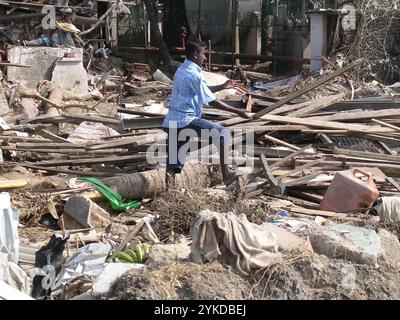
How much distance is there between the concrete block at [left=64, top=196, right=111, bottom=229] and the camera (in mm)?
6137

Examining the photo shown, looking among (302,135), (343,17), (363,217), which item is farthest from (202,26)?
(363,217)

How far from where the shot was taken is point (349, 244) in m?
4.45

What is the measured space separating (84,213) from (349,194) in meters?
2.56

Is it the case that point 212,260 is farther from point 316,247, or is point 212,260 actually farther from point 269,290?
point 316,247

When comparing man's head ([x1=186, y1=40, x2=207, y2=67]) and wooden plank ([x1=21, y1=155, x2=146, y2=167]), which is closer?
man's head ([x1=186, y1=40, x2=207, y2=67])

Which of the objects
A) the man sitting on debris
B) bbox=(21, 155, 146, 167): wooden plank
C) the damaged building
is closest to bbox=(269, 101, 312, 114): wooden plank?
the damaged building

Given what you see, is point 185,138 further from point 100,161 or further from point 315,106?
point 315,106

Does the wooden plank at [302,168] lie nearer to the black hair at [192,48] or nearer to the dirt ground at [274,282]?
the black hair at [192,48]

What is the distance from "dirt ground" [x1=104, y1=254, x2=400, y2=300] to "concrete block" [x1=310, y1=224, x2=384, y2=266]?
0.15 metres

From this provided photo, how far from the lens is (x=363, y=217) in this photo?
6.17 m

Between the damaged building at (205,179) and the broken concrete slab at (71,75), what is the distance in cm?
3

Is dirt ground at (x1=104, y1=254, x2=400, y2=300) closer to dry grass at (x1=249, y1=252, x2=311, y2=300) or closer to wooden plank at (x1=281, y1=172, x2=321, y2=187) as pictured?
dry grass at (x1=249, y1=252, x2=311, y2=300)

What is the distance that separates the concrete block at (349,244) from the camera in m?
4.35

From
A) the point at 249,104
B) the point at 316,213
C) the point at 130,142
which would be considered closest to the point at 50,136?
the point at 130,142
